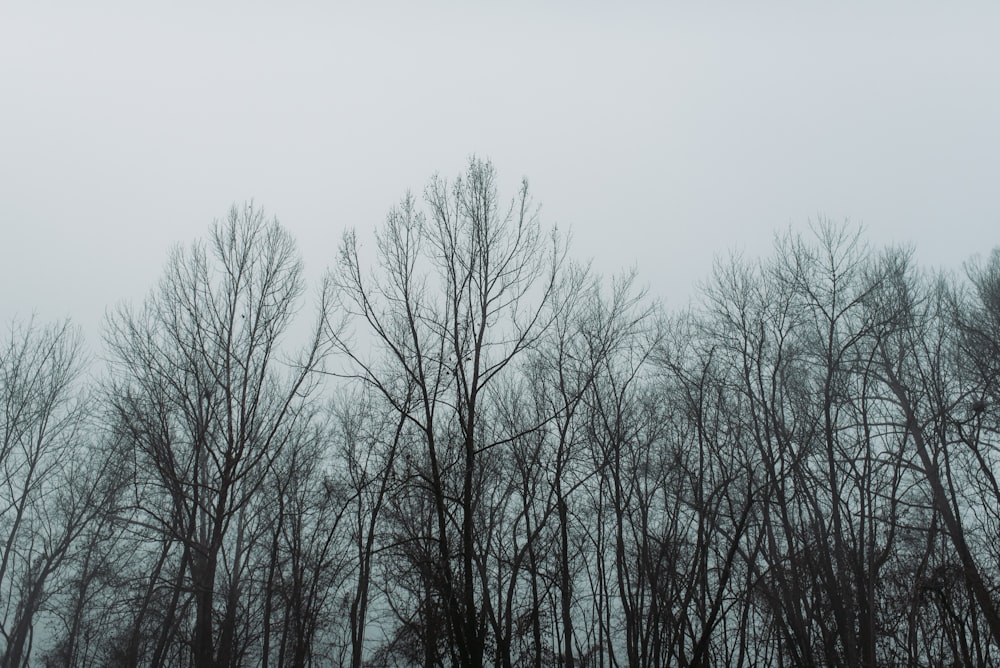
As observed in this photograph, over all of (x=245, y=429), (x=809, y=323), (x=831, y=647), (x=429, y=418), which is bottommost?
(x=831, y=647)

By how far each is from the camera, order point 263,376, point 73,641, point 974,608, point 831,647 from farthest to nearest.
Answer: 1. point 73,641
2. point 974,608
3. point 263,376
4. point 831,647

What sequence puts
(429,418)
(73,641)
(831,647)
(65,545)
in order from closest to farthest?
(429,418) → (831,647) → (65,545) → (73,641)

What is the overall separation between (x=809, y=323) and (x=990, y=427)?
4282mm

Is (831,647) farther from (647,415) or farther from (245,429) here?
(245,429)

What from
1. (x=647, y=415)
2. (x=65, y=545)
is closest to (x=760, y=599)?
(x=647, y=415)

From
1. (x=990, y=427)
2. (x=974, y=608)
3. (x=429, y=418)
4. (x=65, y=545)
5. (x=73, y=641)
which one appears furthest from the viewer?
(x=73, y=641)

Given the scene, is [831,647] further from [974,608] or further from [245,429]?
[245,429]

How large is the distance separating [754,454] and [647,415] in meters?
2.21

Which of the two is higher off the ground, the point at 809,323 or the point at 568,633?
the point at 809,323

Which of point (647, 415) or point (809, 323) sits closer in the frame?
point (809, 323)

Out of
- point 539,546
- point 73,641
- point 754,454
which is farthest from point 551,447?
point 73,641

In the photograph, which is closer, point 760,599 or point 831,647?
point 831,647

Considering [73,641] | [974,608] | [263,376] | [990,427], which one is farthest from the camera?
[73,641]

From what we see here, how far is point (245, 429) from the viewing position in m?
11.8
